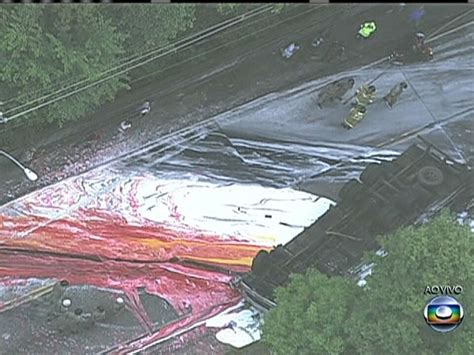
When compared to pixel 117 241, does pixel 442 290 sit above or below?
below

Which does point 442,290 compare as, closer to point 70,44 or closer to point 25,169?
point 70,44

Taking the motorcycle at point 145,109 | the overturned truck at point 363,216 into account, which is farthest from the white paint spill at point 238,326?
the motorcycle at point 145,109

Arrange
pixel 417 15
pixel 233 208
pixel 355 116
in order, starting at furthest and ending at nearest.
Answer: pixel 417 15 → pixel 355 116 → pixel 233 208

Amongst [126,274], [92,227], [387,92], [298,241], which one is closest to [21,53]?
[92,227]

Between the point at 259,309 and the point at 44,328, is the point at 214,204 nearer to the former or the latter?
the point at 259,309

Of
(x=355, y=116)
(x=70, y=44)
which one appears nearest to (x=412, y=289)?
(x=355, y=116)

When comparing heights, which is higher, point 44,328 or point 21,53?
point 21,53
